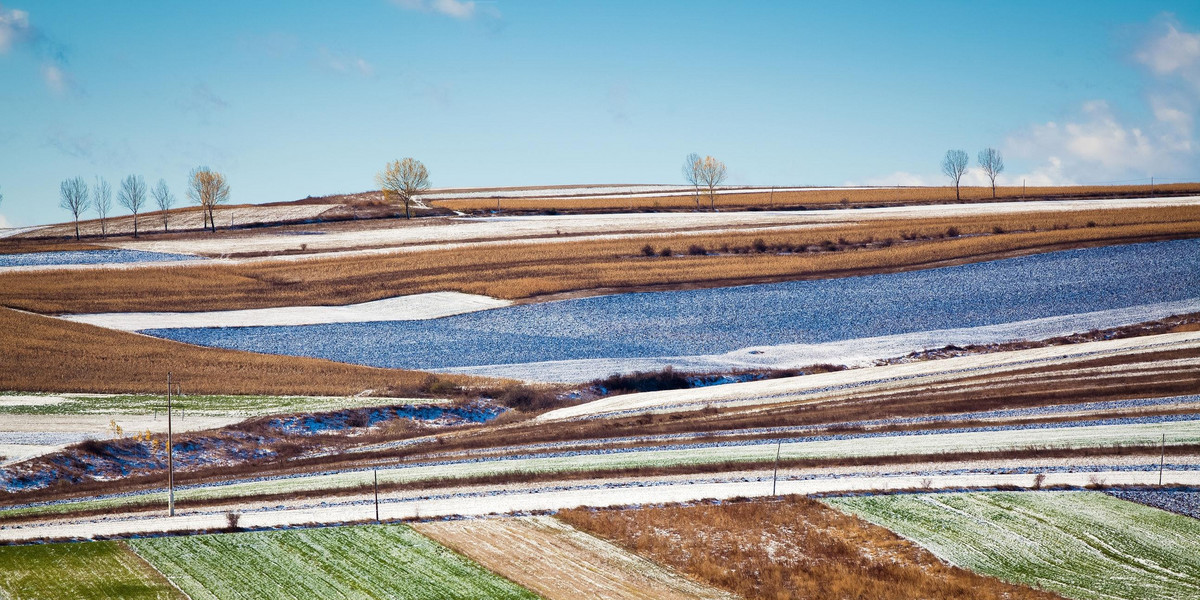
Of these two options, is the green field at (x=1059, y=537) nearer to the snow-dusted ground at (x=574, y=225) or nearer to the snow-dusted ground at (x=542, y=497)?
the snow-dusted ground at (x=542, y=497)

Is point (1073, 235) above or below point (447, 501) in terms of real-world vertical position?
above

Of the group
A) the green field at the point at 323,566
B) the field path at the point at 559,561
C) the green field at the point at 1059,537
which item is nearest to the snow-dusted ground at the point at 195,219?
the green field at the point at 323,566

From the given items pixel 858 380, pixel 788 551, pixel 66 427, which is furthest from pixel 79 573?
pixel 858 380

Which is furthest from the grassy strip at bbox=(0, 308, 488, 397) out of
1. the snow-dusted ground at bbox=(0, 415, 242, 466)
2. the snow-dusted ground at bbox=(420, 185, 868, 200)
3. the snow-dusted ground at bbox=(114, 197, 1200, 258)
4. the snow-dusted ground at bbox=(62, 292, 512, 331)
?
the snow-dusted ground at bbox=(420, 185, 868, 200)

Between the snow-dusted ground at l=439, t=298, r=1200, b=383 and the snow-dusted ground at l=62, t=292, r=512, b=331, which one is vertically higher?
the snow-dusted ground at l=62, t=292, r=512, b=331

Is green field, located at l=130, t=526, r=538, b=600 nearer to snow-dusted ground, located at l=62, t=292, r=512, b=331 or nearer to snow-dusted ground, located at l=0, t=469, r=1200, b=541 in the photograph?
snow-dusted ground, located at l=0, t=469, r=1200, b=541

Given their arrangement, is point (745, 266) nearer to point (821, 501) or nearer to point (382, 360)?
point (382, 360)

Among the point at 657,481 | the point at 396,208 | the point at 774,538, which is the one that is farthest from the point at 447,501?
the point at 396,208
